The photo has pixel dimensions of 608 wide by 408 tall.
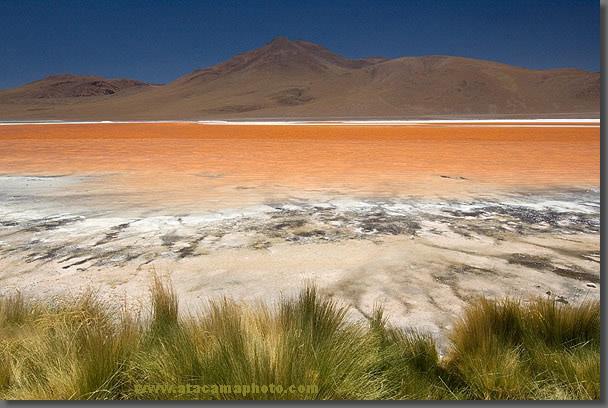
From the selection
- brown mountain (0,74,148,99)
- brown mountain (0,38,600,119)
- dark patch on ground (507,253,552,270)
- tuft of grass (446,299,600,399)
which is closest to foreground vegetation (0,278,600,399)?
tuft of grass (446,299,600,399)

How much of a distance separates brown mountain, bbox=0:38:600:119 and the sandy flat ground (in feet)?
226

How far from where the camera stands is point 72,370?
214cm

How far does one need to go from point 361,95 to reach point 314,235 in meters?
96.2

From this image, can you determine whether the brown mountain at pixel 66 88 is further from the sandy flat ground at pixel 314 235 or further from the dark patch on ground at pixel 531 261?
the dark patch on ground at pixel 531 261

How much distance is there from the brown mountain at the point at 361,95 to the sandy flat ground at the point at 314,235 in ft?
226

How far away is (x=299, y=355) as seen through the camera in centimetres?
212

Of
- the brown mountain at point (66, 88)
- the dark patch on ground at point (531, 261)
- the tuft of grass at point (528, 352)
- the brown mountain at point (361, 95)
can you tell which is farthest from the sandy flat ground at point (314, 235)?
the brown mountain at point (66, 88)

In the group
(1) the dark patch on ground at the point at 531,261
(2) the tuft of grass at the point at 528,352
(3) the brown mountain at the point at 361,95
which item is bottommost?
(1) the dark patch on ground at the point at 531,261

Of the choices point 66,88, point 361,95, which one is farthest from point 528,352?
point 66,88

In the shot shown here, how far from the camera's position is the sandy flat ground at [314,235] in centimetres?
379

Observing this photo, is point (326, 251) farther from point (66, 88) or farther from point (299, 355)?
point (66, 88)

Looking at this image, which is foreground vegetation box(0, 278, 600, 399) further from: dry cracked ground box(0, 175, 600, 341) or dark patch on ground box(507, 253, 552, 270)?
dark patch on ground box(507, 253, 552, 270)

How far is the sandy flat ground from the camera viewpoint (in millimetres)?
3789

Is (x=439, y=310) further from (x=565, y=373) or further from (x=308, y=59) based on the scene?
(x=308, y=59)
